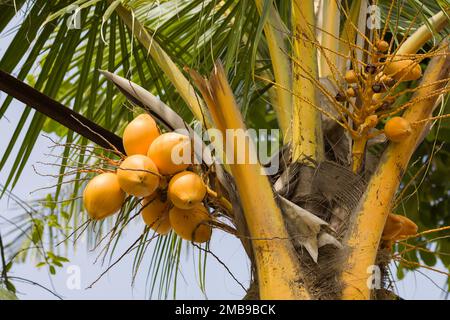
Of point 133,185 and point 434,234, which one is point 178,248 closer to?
point 133,185

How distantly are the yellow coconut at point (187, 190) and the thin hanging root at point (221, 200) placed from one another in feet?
0.24

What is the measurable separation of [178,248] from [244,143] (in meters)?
1.13

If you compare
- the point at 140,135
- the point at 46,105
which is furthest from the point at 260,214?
the point at 46,105

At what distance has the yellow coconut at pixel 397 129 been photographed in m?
2.01

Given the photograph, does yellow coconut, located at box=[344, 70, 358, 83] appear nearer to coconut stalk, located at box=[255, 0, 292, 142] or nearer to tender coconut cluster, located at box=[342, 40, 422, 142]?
tender coconut cluster, located at box=[342, 40, 422, 142]

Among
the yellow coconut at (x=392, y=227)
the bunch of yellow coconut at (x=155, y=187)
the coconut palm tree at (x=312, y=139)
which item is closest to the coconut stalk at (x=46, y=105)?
the coconut palm tree at (x=312, y=139)

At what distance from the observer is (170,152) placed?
190 cm

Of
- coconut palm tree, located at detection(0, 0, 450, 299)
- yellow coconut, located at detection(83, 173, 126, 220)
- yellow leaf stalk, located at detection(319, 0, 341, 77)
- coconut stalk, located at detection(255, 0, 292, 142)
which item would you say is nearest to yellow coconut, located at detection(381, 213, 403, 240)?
coconut palm tree, located at detection(0, 0, 450, 299)

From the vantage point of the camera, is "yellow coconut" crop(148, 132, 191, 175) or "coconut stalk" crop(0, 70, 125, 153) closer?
"yellow coconut" crop(148, 132, 191, 175)

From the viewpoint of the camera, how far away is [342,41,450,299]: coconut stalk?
186 centimetres

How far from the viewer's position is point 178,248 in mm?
2941

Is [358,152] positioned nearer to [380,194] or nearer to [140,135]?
[380,194]

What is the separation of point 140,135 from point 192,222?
0.25 metres

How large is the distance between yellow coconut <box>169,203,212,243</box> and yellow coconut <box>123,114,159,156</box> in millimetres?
171
